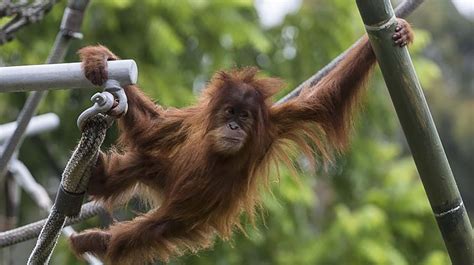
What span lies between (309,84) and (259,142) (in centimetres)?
41

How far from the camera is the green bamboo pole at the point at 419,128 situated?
8.59 ft

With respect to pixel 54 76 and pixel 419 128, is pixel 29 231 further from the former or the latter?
pixel 419 128

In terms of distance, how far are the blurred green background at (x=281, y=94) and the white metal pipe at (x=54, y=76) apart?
14.7 feet

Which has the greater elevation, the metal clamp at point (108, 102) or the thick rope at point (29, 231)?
the metal clamp at point (108, 102)

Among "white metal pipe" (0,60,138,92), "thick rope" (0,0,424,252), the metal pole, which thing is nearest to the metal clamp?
"white metal pipe" (0,60,138,92)

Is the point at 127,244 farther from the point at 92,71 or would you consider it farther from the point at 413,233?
the point at 413,233

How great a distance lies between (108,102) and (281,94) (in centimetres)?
576

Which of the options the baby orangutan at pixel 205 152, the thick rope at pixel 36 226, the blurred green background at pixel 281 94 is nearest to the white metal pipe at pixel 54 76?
the baby orangutan at pixel 205 152

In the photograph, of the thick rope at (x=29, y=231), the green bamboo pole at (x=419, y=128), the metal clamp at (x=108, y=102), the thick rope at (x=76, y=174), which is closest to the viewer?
the metal clamp at (x=108, y=102)

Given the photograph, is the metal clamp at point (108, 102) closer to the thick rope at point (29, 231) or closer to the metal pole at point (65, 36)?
the thick rope at point (29, 231)

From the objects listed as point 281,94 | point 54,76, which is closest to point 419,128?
point 54,76

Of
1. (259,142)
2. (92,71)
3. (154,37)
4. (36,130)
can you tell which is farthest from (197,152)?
(154,37)

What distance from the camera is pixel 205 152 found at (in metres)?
3.39

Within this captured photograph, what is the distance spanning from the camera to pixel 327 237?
8617 millimetres
